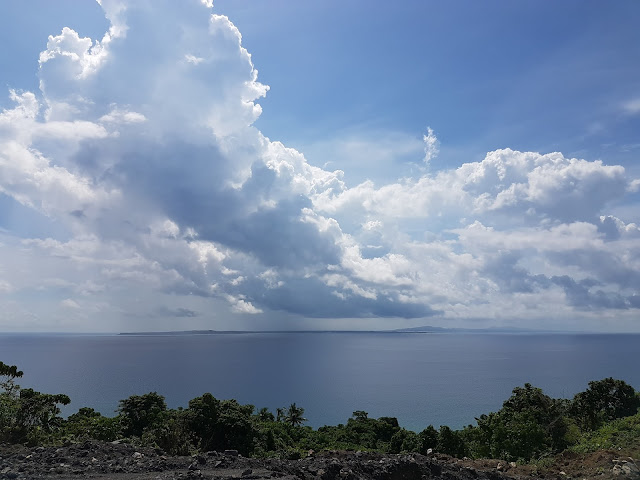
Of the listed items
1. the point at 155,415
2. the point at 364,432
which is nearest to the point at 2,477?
the point at 155,415

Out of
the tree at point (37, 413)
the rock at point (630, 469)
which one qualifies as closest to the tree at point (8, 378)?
the tree at point (37, 413)

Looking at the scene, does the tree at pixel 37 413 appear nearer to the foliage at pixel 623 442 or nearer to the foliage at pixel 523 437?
the foliage at pixel 523 437

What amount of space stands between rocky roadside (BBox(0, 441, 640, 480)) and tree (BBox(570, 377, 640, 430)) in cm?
3660

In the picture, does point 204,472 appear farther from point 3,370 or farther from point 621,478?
point 3,370

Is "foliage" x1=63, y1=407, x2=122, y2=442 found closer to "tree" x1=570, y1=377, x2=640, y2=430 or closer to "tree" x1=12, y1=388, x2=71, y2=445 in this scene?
"tree" x1=12, y1=388, x2=71, y2=445

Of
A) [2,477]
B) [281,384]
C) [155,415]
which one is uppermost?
[2,477]

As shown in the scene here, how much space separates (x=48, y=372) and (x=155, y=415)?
604 ft

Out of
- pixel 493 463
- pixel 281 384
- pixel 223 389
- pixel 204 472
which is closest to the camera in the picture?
pixel 204 472

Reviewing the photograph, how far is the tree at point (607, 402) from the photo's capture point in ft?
153

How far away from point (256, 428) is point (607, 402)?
38.4m

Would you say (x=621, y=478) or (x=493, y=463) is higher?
(x=621, y=478)

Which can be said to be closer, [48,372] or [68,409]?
[68,409]

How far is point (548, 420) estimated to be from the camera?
108 feet

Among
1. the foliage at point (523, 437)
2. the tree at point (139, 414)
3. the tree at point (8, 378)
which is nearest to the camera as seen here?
the foliage at point (523, 437)
